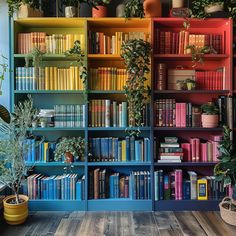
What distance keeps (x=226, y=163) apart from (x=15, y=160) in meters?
2.18

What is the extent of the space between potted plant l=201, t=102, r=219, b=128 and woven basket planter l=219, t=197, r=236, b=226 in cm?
83

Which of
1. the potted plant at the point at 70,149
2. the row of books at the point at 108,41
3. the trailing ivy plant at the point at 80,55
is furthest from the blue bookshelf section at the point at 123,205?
the row of books at the point at 108,41

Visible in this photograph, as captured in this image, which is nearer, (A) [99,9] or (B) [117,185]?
(A) [99,9]

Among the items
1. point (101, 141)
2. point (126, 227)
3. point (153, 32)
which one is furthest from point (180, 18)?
point (126, 227)

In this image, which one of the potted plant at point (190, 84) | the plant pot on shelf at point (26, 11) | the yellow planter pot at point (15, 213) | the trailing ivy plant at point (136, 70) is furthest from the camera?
the potted plant at point (190, 84)

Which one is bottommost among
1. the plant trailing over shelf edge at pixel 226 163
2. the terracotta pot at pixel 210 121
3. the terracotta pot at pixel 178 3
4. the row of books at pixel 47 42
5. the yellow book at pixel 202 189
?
the yellow book at pixel 202 189

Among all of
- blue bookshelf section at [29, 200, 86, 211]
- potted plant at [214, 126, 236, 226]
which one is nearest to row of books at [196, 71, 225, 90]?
potted plant at [214, 126, 236, 226]

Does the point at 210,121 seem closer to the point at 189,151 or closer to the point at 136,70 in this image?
the point at 189,151

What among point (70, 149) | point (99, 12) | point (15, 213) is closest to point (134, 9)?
point (99, 12)

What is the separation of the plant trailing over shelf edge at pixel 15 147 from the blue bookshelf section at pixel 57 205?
0.32 m

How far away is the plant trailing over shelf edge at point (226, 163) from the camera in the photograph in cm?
269

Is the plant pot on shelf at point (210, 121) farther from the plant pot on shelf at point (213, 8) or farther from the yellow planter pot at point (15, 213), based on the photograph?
the yellow planter pot at point (15, 213)

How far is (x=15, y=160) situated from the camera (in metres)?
2.70

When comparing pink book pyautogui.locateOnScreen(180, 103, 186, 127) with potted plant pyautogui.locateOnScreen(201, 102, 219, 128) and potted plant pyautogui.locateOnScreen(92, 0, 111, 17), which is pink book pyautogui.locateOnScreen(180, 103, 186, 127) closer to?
potted plant pyautogui.locateOnScreen(201, 102, 219, 128)
